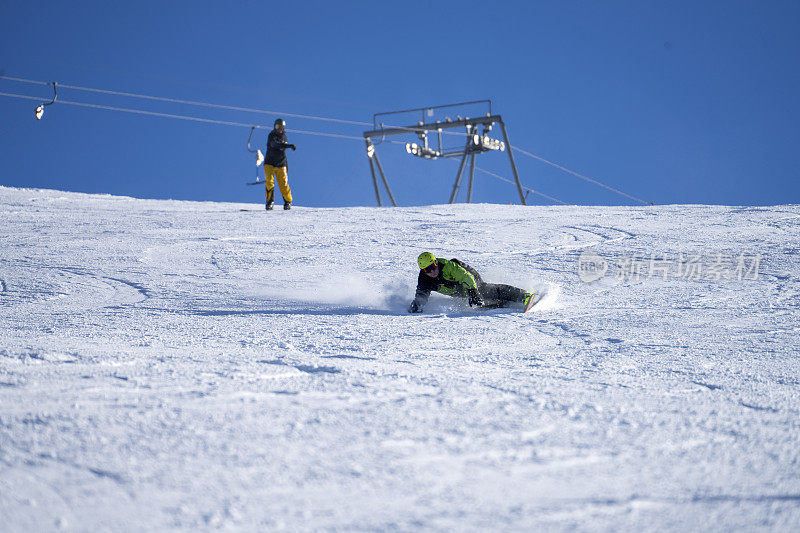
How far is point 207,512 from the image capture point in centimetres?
183

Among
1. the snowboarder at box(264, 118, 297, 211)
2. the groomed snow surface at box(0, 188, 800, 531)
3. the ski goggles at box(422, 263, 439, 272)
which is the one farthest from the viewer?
the snowboarder at box(264, 118, 297, 211)

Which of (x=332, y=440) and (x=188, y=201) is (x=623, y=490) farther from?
(x=188, y=201)

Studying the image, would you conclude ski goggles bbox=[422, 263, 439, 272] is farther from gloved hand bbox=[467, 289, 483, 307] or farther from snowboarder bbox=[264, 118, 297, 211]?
snowboarder bbox=[264, 118, 297, 211]

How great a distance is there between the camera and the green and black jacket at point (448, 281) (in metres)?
6.27

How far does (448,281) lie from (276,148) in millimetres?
8801

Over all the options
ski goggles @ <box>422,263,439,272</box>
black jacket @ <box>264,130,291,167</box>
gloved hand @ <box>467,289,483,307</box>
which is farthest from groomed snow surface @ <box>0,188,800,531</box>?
black jacket @ <box>264,130,291,167</box>

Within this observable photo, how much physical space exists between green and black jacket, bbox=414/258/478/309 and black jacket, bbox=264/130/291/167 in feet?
28.2

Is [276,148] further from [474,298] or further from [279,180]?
[474,298]

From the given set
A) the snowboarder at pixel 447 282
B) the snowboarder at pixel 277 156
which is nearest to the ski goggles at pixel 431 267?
the snowboarder at pixel 447 282

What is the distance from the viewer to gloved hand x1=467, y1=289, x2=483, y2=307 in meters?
6.25

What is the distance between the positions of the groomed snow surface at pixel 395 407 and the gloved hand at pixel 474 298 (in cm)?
15

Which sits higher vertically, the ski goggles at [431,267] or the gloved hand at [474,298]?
the ski goggles at [431,267]

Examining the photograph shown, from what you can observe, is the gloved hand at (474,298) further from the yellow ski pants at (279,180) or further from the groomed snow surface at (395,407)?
the yellow ski pants at (279,180)

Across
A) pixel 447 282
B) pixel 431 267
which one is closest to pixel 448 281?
pixel 447 282
